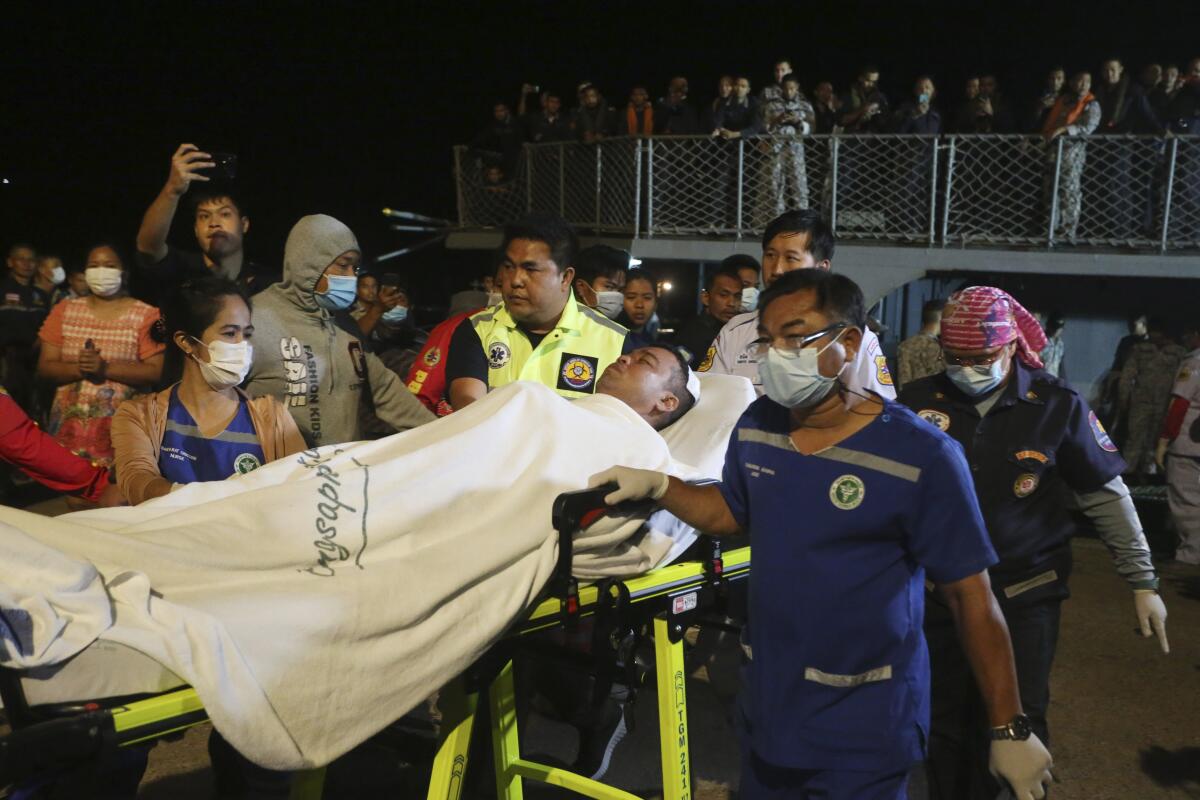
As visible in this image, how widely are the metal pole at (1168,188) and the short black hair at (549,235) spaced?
7426 mm

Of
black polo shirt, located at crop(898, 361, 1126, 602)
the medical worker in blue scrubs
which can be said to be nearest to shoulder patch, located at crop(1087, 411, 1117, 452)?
black polo shirt, located at crop(898, 361, 1126, 602)

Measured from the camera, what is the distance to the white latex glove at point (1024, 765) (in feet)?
6.91

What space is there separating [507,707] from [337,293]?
1572 mm

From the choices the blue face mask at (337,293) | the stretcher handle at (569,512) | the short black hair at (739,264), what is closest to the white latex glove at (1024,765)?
the stretcher handle at (569,512)

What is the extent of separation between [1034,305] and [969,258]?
2.06m

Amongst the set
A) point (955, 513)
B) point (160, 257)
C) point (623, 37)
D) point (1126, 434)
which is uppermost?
point (623, 37)

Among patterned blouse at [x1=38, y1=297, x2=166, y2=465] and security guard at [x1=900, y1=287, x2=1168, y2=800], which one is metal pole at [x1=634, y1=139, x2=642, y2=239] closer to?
patterned blouse at [x1=38, y1=297, x2=166, y2=465]

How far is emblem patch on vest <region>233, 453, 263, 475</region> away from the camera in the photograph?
3084 mm

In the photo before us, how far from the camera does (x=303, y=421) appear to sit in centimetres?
353

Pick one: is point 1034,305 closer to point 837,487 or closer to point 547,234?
point 547,234

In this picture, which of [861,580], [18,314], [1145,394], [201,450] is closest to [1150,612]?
[861,580]

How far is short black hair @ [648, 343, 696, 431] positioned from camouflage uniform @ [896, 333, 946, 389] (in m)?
4.54

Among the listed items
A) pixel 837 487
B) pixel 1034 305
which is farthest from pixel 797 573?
pixel 1034 305

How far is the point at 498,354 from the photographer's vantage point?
12.3 feet
